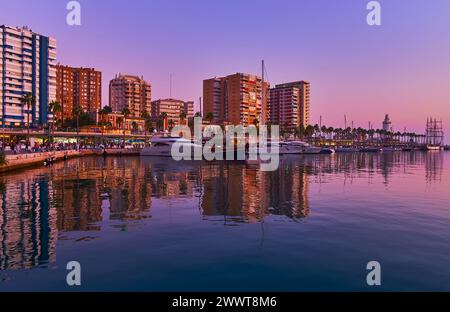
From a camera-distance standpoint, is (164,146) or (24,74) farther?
(24,74)

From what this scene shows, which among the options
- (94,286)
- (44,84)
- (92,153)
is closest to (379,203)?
(94,286)

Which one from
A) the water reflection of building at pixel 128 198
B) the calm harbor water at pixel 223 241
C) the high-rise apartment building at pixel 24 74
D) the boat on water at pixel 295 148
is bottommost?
the calm harbor water at pixel 223 241

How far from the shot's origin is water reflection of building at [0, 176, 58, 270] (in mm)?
11250

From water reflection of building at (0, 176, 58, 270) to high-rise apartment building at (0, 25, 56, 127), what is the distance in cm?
11993

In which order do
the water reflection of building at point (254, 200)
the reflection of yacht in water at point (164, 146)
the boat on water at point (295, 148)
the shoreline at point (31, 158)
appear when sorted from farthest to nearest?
the boat on water at point (295, 148) < the reflection of yacht in water at point (164, 146) < the shoreline at point (31, 158) < the water reflection of building at point (254, 200)

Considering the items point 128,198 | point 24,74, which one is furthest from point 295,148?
point 24,74

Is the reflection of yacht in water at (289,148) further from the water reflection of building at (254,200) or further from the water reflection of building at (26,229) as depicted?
the water reflection of building at (26,229)

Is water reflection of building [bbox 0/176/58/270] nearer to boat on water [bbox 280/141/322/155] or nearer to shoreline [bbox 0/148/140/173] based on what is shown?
→ shoreline [bbox 0/148/140/173]

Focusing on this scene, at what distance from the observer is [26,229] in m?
14.8

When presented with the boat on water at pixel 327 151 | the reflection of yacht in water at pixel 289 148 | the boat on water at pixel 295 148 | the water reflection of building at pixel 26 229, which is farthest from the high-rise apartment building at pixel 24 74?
the water reflection of building at pixel 26 229

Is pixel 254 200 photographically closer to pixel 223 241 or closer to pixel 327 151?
pixel 223 241

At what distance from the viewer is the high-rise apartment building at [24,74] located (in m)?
136

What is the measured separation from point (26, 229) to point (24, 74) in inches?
5906

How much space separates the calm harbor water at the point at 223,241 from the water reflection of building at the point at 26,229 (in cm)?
4
